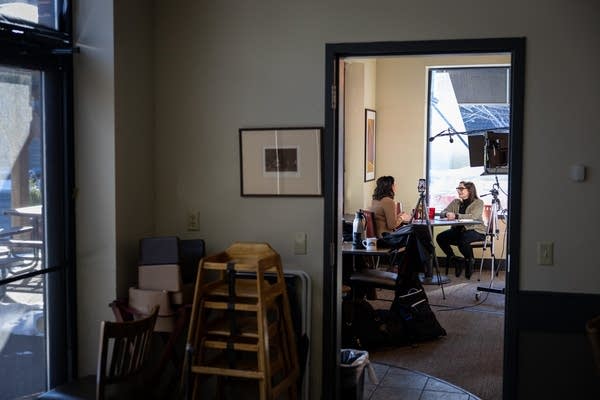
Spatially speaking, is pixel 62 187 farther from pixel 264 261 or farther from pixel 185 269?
pixel 264 261

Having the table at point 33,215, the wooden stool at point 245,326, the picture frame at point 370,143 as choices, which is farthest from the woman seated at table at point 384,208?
the table at point 33,215

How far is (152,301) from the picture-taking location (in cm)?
323

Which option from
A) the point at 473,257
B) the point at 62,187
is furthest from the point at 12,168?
the point at 473,257

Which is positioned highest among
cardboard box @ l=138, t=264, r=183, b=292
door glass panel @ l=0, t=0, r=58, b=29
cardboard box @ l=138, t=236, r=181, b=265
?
door glass panel @ l=0, t=0, r=58, b=29

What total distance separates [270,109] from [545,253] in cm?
150

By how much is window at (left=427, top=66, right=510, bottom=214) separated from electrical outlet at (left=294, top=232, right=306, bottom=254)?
5.44 metres

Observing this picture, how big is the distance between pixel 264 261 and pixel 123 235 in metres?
0.79

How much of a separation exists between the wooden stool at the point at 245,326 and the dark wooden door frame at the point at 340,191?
34 cm

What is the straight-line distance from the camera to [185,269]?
3.47 metres

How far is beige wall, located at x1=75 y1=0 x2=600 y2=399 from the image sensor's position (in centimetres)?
323

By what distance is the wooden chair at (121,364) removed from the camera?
268 cm

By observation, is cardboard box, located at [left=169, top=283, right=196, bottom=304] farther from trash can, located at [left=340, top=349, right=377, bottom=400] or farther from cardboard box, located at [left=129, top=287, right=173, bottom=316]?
trash can, located at [left=340, top=349, right=377, bottom=400]

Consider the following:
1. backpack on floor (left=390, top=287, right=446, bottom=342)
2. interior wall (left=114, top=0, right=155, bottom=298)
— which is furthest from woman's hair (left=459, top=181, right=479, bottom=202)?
interior wall (left=114, top=0, right=155, bottom=298)

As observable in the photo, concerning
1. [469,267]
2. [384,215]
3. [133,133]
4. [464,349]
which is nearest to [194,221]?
[133,133]
